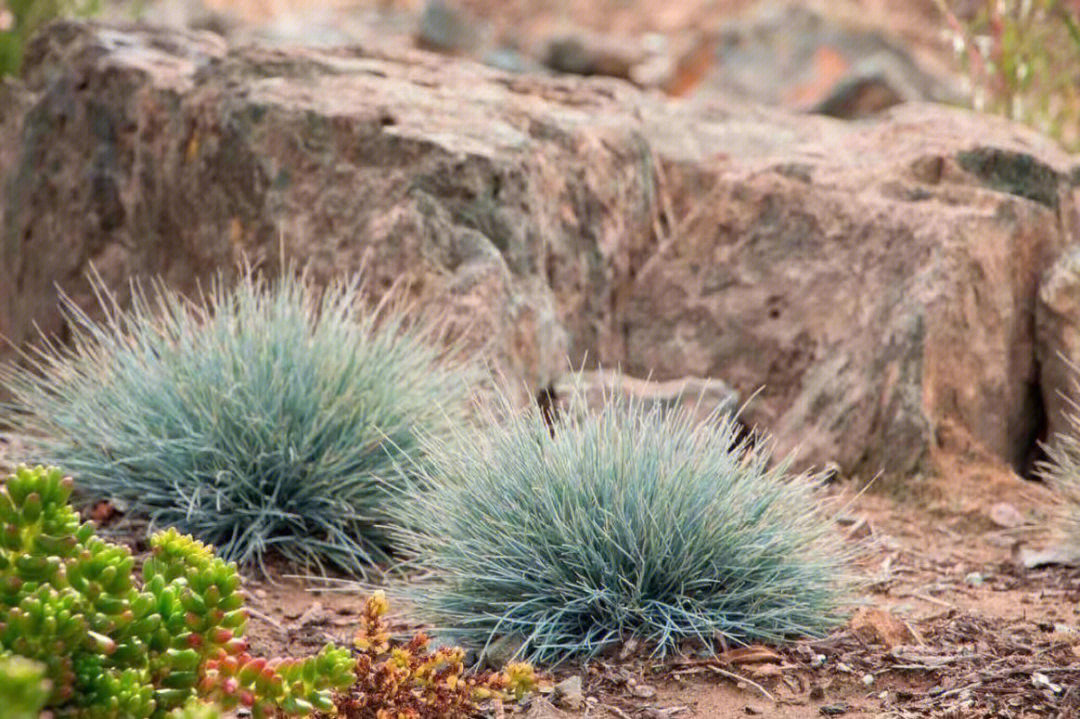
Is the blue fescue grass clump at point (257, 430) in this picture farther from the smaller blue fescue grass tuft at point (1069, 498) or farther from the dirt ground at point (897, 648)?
the smaller blue fescue grass tuft at point (1069, 498)

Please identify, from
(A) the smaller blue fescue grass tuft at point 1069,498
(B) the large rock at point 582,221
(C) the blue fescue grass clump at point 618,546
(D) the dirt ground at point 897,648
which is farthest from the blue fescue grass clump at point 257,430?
(A) the smaller blue fescue grass tuft at point 1069,498

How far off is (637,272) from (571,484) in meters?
2.57

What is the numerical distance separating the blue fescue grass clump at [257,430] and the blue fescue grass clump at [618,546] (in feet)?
1.92

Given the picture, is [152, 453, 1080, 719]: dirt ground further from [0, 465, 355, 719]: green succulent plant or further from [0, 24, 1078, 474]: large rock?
[0, 465, 355, 719]: green succulent plant

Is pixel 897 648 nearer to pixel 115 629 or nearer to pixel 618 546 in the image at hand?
pixel 618 546

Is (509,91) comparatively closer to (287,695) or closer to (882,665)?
(882,665)

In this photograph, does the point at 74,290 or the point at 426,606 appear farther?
the point at 74,290

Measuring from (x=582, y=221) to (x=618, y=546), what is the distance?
2.45m

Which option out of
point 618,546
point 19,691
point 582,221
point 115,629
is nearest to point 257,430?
point 618,546

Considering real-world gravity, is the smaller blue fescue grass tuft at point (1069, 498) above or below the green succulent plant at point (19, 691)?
below

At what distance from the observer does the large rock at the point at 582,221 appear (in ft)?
15.9

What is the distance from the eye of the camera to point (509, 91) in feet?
18.6

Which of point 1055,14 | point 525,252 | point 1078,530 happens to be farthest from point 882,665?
point 1055,14

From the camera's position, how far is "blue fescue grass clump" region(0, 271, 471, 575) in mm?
3848
